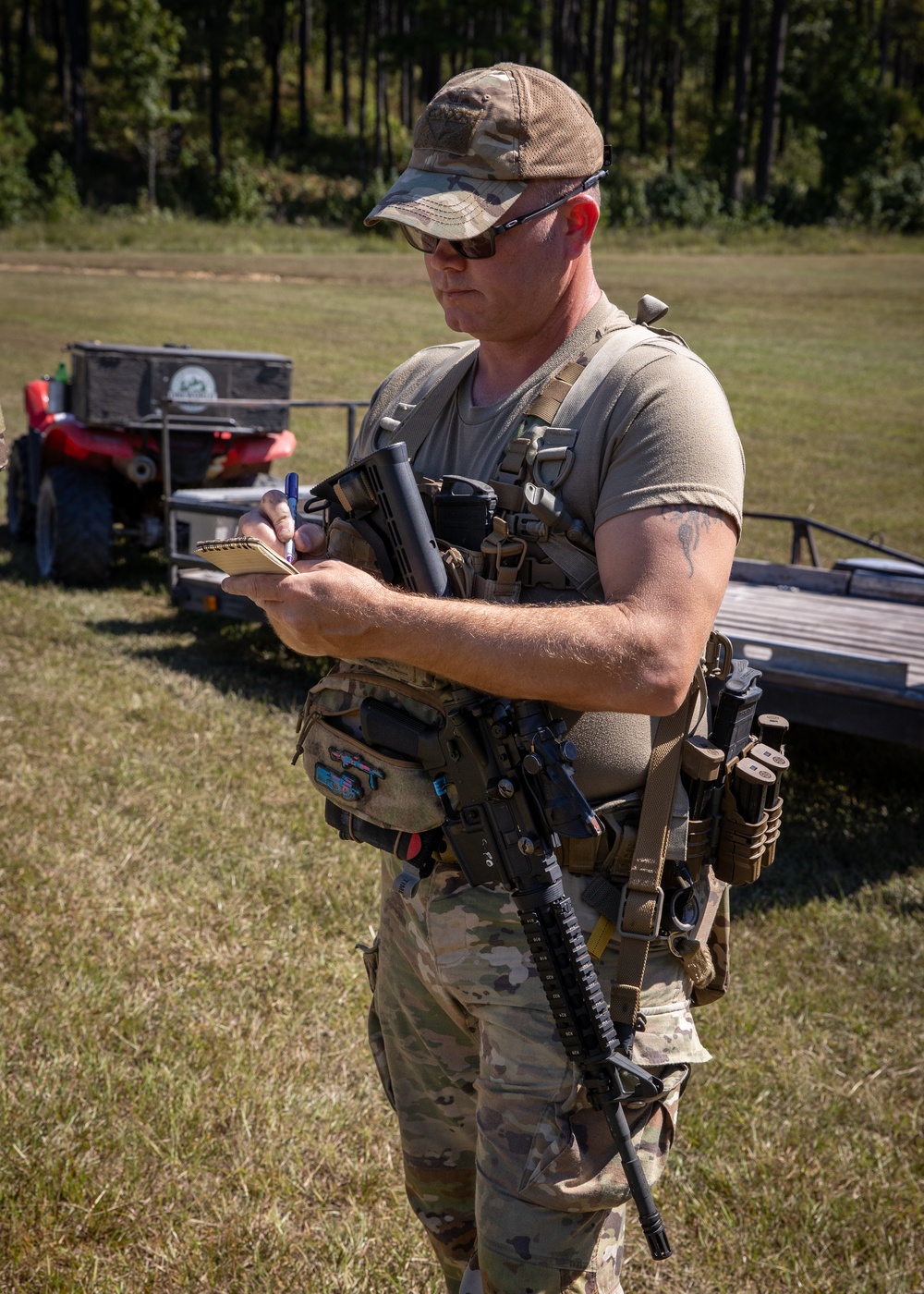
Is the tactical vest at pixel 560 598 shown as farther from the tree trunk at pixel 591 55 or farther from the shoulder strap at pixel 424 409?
the tree trunk at pixel 591 55

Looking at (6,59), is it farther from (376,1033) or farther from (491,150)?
(376,1033)

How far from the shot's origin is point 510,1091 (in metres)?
1.86

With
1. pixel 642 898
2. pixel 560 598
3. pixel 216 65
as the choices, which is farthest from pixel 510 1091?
pixel 216 65

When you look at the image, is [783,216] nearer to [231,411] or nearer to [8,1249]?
[231,411]

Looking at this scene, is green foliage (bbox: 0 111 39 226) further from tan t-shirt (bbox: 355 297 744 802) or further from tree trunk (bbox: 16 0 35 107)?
tan t-shirt (bbox: 355 297 744 802)

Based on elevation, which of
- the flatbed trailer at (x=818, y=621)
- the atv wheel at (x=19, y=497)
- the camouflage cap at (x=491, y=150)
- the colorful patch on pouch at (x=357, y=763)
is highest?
the camouflage cap at (x=491, y=150)

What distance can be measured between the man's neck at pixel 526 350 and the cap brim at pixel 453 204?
212 millimetres

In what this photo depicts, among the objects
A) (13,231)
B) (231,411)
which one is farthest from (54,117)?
(231,411)

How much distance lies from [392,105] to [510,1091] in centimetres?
6967

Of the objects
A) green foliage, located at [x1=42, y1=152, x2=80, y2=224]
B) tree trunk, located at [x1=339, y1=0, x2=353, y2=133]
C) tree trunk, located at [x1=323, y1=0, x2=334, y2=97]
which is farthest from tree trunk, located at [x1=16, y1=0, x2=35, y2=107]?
green foliage, located at [x1=42, y1=152, x2=80, y2=224]

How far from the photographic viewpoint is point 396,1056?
7.08 feet

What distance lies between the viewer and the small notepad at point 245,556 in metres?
Result: 1.76

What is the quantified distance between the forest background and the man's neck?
120ft

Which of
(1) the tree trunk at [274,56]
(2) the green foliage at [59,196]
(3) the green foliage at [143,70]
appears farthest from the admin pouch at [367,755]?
(1) the tree trunk at [274,56]
